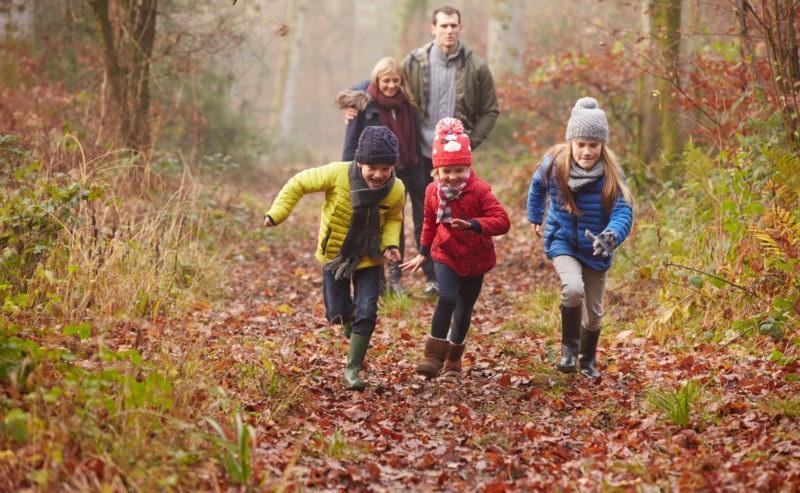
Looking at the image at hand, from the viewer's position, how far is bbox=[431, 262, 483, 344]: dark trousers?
492cm

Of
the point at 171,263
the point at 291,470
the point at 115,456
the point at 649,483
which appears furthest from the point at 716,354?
the point at 171,263

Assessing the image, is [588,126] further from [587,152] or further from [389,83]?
[389,83]

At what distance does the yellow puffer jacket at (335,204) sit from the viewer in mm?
4828

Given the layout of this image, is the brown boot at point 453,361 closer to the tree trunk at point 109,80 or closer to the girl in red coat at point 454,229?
the girl in red coat at point 454,229

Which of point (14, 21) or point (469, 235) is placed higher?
point (14, 21)

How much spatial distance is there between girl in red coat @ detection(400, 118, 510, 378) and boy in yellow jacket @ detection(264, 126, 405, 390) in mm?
302

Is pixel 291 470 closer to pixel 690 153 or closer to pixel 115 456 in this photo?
pixel 115 456

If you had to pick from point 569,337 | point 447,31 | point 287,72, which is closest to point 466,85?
point 447,31

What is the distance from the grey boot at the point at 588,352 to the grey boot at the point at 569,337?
67 mm

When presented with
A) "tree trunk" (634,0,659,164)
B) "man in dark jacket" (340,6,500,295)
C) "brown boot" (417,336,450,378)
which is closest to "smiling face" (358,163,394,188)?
"brown boot" (417,336,450,378)

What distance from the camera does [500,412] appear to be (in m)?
4.46

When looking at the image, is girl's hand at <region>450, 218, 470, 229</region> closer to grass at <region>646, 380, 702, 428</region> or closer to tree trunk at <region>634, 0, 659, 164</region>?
grass at <region>646, 380, 702, 428</region>

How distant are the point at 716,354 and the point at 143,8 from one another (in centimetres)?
838

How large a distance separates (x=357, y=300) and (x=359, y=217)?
620 mm
